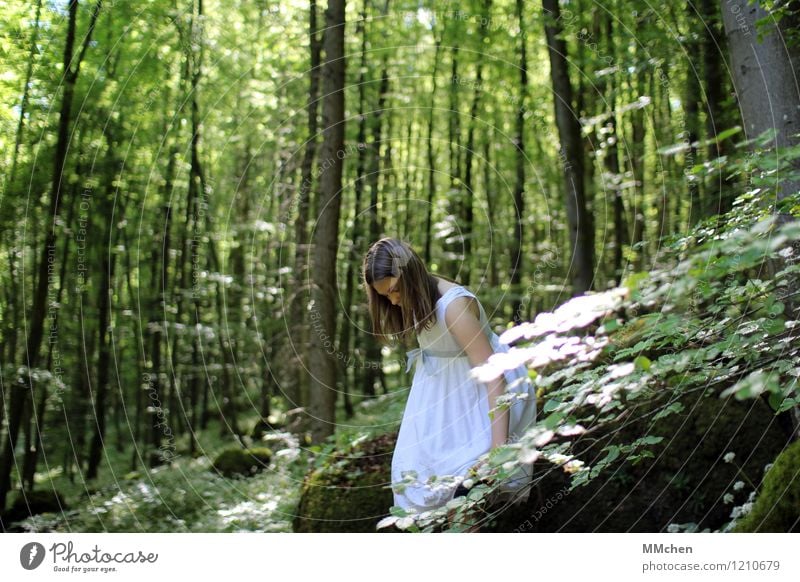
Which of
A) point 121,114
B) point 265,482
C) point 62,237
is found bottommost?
point 265,482

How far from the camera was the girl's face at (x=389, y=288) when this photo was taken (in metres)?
3.19

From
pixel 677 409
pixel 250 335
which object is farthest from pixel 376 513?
pixel 250 335

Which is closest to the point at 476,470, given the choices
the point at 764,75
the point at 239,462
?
the point at 764,75

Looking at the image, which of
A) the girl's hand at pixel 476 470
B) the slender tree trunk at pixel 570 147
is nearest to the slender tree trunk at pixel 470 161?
the slender tree trunk at pixel 570 147

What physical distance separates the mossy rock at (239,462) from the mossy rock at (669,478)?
4.83 meters

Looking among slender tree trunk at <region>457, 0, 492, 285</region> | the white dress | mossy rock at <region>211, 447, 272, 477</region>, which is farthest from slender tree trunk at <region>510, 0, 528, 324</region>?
mossy rock at <region>211, 447, 272, 477</region>

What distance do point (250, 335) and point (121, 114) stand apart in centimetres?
454

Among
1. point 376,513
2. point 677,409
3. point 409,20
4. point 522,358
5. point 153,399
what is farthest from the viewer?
point 153,399

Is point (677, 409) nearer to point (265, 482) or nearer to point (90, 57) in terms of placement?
point (265, 482)

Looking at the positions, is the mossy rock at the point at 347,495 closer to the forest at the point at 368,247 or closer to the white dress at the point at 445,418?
the forest at the point at 368,247

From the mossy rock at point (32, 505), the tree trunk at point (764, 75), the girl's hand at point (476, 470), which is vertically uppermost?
the tree trunk at point (764, 75)

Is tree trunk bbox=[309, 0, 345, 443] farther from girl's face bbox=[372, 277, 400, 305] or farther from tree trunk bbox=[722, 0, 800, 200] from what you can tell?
tree trunk bbox=[722, 0, 800, 200]
